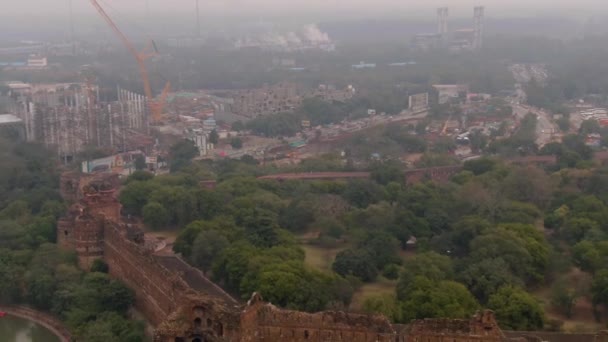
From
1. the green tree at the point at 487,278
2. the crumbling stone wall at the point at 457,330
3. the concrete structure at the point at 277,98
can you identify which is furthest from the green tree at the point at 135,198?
Answer: the concrete structure at the point at 277,98

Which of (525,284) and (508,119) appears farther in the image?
(508,119)

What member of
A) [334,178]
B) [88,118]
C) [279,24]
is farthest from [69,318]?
[279,24]

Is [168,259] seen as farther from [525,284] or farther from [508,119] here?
[508,119]

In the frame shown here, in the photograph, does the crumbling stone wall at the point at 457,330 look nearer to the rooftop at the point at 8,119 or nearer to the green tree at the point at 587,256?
the green tree at the point at 587,256

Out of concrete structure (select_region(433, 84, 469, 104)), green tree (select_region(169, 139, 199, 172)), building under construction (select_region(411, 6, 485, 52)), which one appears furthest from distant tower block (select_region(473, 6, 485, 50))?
green tree (select_region(169, 139, 199, 172))

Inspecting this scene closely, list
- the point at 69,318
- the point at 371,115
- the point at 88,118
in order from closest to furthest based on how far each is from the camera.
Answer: the point at 69,318, the point at 88,118, the point at 371,115
